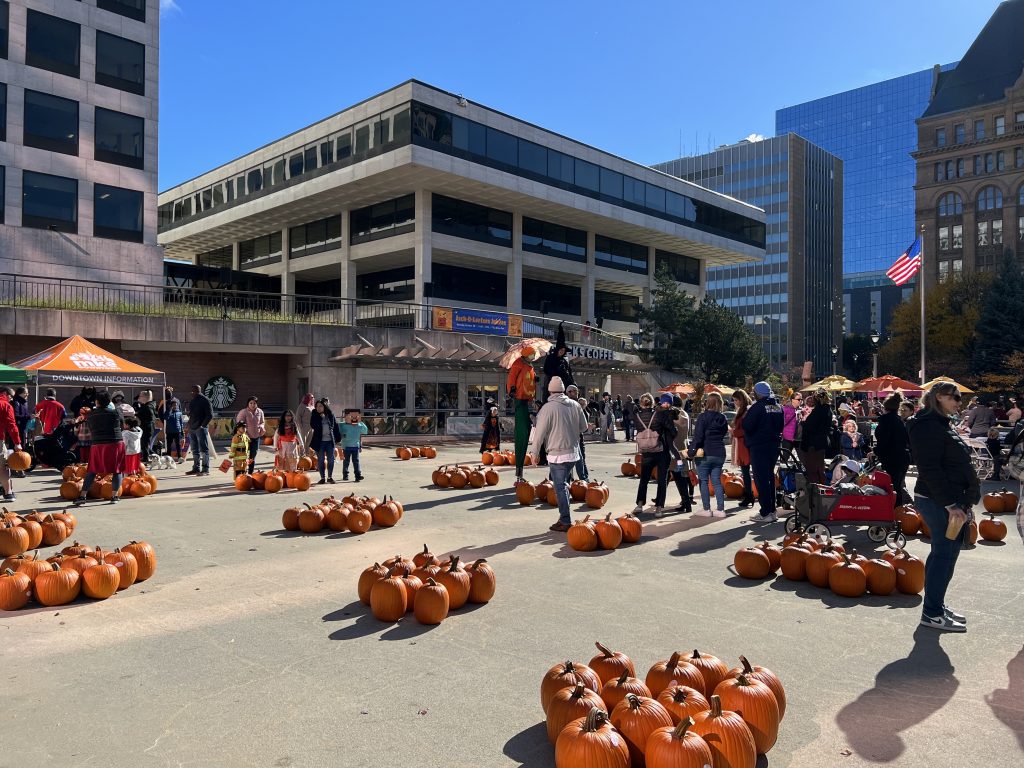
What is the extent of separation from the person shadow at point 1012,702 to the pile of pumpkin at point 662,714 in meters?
1.38

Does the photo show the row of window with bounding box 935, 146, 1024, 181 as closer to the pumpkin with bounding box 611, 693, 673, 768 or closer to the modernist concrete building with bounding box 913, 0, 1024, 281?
the modernist concrete building with bounding box 913, 0, 1024, 281

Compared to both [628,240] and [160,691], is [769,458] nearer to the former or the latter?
[160,691]

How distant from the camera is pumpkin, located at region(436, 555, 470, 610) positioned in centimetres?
599

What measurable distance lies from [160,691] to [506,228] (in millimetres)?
44767

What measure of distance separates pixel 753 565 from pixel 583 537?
198cm

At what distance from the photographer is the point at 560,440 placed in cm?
944

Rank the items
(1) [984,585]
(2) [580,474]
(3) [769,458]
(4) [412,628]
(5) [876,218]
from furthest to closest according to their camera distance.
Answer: (5) [876,218] → (2) [580,474] → (3) [769,458] → (1) [984,585] → (4) [412,628]

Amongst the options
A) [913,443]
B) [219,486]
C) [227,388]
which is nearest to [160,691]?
[913,443]

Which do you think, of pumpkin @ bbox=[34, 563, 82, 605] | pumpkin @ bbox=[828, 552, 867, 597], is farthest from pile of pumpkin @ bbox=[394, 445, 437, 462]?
pumpkin @ bbox=[828, 552, 867, 597]

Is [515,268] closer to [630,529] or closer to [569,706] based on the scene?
[630,529]

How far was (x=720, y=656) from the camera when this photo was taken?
4.98m

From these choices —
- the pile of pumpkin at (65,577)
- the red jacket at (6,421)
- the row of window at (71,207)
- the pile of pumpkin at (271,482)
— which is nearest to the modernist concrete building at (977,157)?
the row of window at (71,207)

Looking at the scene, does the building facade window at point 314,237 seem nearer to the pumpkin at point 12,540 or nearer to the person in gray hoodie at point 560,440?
the person in gray hoodie at point 560,440

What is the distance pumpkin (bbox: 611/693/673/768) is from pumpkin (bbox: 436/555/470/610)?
2664 mm
